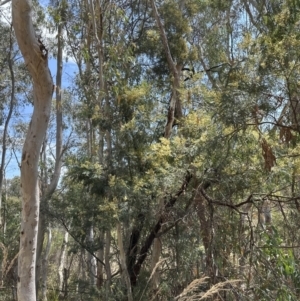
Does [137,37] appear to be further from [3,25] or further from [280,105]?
[3,25]

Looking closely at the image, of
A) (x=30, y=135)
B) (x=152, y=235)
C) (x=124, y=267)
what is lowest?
(x=124, y=267)

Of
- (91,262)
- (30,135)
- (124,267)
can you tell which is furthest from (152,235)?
(91,262)

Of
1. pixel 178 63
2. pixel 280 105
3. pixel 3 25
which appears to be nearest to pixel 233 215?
pixel 280 105

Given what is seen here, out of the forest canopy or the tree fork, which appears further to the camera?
the tree fork

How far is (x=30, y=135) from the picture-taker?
128 inches

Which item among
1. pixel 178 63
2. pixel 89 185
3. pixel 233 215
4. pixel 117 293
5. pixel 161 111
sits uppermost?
pixel 178 63

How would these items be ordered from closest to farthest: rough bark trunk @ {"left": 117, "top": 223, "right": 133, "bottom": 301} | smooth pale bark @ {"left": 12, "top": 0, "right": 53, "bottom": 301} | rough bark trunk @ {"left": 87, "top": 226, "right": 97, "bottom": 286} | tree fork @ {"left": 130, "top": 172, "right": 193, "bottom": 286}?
1. smooth pale bark @ {"left": 12, "top": 0, "right": 53, "bottom": 301}
2. tree fork @ {"left": 130, "top": 172, "right": 193, "bottom": 286}
3. rough bark trunk @ {"left": 117, "top": 223, "right": 133, "bottom": 301}
4. rough bark trunk @ {"left": 87, "top": 226, "right": 97, "bottom": 286}

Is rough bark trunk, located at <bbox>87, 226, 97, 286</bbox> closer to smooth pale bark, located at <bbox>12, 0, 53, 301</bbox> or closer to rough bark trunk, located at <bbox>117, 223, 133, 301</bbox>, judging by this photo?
rough bark trunk, located at <bbox>117, 223, 133, 301</bbox>

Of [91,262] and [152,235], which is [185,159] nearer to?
[152,235]

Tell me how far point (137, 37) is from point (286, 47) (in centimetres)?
423

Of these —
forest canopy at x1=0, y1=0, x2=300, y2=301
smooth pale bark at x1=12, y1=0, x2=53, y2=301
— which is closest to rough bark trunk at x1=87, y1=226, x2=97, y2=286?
forest canopy at x1=0, y1=0, x2=300, y2=301

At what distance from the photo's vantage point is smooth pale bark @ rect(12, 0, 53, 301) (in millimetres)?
3082

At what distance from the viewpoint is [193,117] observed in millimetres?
4996

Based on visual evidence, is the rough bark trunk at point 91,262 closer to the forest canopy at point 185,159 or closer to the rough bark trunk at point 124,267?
the forest canopy at point 185,159
